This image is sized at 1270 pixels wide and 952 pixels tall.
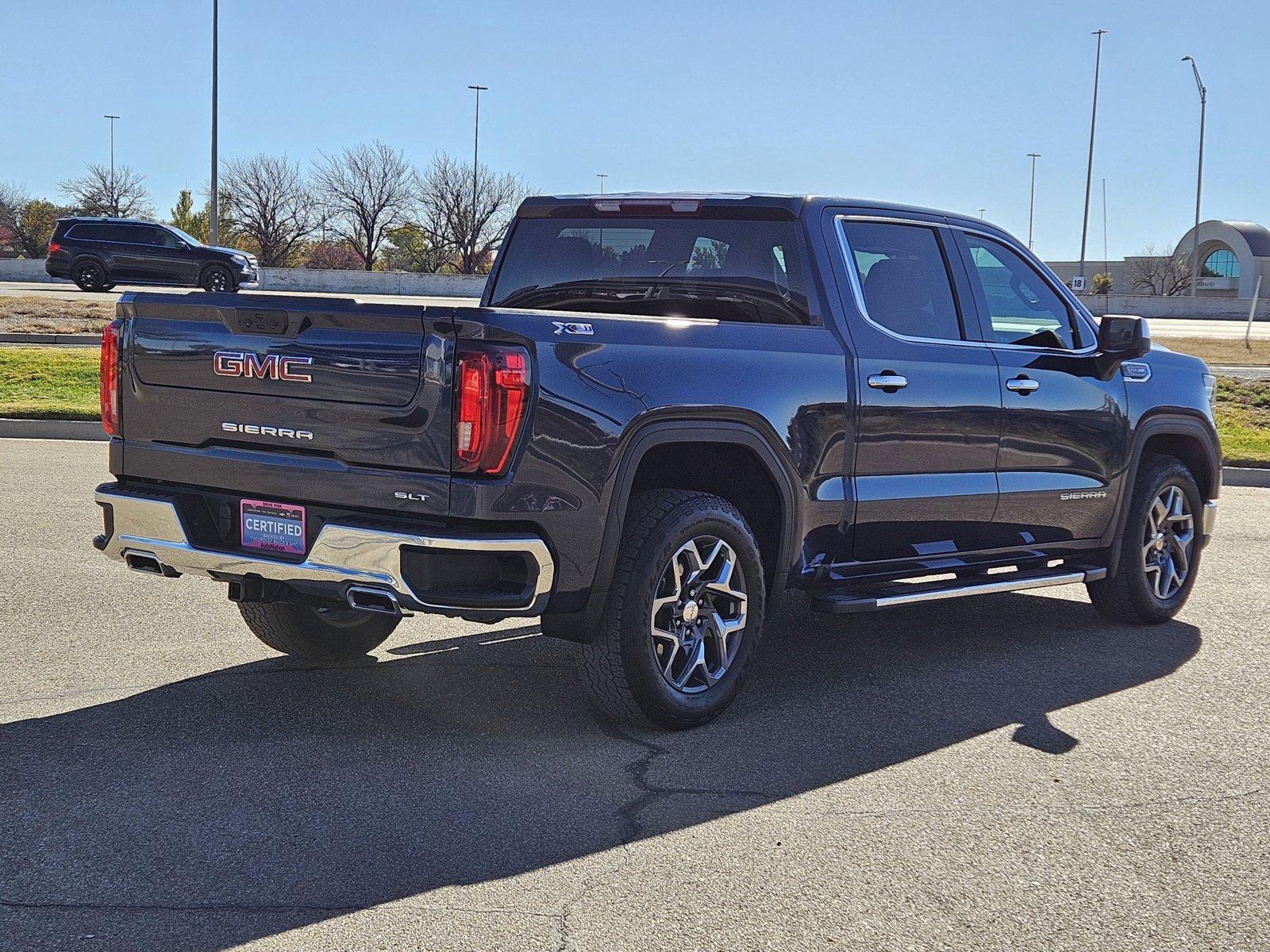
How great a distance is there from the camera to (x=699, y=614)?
5273 millimetres

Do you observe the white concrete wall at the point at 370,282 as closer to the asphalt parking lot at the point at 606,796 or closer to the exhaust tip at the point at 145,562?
the asphalt parking lot at the point at 606,796

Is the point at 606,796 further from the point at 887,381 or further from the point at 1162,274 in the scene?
the point at 1162,274

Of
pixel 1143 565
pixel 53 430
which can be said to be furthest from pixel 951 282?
pixel 53 430

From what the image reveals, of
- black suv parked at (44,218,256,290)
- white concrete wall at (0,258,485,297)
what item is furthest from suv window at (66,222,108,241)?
white concrete wall at (0,258,485,297)

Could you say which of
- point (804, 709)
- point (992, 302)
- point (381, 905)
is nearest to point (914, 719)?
point (804, 709)

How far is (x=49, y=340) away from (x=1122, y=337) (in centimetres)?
1786

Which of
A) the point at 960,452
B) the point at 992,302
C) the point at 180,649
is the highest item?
the point at 992,302

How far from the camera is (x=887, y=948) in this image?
3463mm

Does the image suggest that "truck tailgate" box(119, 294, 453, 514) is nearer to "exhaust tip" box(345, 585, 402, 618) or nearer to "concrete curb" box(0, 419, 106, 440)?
"exhaust tip" box(345, 585, 402, 618)

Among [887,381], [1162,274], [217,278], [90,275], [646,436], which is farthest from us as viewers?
[1162,274]

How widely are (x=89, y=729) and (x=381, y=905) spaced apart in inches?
74.5

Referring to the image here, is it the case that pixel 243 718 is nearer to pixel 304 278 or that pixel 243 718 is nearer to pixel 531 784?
pixel 531 784

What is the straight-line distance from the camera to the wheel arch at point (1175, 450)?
7.21m

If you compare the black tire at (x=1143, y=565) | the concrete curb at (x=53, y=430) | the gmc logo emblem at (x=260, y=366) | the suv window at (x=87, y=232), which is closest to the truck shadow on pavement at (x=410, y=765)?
the black tire at (x=1143, y=565)
